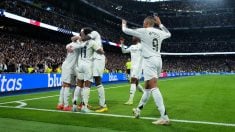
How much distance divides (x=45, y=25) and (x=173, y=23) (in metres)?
65.1

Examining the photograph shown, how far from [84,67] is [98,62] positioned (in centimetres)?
62

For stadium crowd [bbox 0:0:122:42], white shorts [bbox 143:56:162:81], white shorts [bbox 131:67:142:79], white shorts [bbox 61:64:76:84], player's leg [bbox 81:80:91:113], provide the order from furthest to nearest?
1. stadium crowd [bbox 0:0:122:42]
2. white shorts [bbox 131:67:142:79]
3. white shorts [bbox 61:64:76:84]
4. player's leg [bbox 81:80:91:113]
5. white shorts [bbox 143:56:162:81]

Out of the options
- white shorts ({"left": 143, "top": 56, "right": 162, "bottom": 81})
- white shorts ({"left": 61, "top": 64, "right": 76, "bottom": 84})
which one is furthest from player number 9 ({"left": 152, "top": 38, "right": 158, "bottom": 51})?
white shorts ({"left": 61, "top": 64, "right": 76, "bottom": 84})

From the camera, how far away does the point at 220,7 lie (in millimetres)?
91125

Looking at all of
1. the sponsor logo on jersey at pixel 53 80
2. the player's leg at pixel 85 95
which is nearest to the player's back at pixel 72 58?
the player's leg at pixel 85 95

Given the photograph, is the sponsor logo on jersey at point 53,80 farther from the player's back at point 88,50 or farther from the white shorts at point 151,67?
the white shorts at point 151,67

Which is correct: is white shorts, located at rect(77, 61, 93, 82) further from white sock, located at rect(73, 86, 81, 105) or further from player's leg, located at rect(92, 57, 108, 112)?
white sock, located at rect(73, 86, 81, 105)

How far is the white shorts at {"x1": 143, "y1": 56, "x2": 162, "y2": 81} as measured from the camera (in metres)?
7.62

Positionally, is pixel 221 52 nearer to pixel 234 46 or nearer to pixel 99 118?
pixel 234 46

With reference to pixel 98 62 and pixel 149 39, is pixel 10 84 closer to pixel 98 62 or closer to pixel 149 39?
pixel 98 62

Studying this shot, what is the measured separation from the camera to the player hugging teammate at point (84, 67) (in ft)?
31.4

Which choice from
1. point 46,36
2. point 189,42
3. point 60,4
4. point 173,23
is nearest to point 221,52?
point 189,42

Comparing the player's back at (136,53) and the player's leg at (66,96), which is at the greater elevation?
the player's back at (136,53)

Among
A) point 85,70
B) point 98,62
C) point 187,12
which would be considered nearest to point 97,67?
point 98,62
